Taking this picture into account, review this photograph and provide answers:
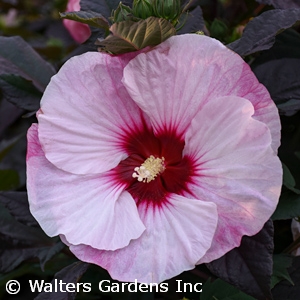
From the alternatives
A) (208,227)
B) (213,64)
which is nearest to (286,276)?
(208,227)

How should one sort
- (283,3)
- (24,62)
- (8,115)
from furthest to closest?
(8,115)
(24,62)
(283,3)

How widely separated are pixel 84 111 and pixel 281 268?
0.35m

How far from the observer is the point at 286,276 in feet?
2.53

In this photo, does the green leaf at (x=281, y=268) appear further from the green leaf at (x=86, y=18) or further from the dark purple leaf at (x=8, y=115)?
the dark purple leaf at (x=8, y=115)

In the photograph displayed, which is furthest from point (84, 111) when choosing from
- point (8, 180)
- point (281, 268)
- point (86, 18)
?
point (8, 180)

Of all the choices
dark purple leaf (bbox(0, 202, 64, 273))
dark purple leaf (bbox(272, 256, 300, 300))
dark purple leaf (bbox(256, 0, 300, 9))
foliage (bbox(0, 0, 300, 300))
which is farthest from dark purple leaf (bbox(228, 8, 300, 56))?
dark purple leaf (bbox(0, 202, 64, 273))

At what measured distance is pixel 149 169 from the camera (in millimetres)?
763

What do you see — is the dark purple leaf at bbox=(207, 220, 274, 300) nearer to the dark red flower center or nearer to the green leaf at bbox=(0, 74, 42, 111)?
the dark red flower center

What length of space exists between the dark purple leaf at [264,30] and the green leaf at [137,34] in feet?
0.39

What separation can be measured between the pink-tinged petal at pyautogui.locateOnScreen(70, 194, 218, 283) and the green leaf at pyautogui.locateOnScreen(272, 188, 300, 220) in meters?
0.16

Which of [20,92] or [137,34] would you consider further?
[20,92]

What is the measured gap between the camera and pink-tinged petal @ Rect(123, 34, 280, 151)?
68cm

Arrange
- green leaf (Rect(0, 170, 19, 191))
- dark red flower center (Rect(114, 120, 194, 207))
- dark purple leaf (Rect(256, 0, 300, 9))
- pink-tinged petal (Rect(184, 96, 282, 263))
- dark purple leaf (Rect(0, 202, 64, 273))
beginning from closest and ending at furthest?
pink-tinged petal (Rect(184, 96, 282, 263)), dark red flower center (Rect(114, 120, 194, 207)), dark purple leaf (Rect(256, 0, 300, 9)), dark purple leaf (Rect(0, 202, 64, 273)), green leaf (Rect(0, 170, 19, 191))

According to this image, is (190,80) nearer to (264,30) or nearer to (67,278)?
(264,30)
